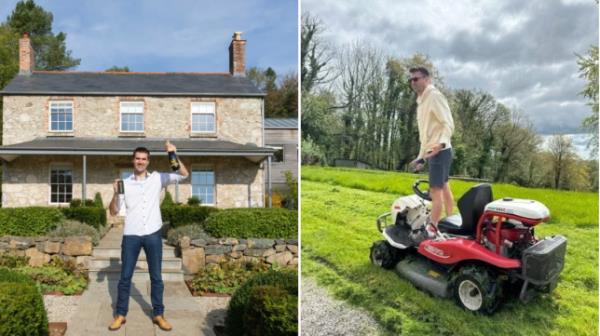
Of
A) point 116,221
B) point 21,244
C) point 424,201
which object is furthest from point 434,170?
point 116,221

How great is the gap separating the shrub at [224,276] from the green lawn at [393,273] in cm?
355

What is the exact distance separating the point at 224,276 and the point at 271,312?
3.41 meters

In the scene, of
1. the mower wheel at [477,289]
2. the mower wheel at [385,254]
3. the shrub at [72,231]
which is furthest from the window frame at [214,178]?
the mower wheel at [477,289]

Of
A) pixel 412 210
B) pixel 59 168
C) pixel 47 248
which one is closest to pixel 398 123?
pixel 412 210

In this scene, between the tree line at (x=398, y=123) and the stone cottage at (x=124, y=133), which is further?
the stone cottage at (x=124, y=133)

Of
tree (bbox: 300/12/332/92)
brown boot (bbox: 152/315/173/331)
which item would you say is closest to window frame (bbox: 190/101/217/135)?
brown boot (bbox: 152/315/173/331)

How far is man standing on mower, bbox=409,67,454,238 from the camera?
275 centimetres

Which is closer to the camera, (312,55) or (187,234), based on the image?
(312,55)

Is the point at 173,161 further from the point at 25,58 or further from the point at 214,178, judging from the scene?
the point at 25,58

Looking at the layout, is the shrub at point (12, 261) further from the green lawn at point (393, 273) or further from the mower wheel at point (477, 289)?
the mower wheel at point (477, 289)

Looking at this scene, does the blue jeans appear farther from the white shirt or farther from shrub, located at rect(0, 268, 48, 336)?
shrub, located at rect(0, 268, 48, 336)

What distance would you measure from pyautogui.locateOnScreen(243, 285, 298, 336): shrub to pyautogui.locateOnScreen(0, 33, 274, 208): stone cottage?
980 centimetres

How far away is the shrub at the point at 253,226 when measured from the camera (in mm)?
7898

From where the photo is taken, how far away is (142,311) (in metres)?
5.21
